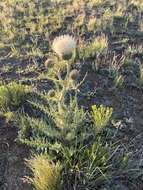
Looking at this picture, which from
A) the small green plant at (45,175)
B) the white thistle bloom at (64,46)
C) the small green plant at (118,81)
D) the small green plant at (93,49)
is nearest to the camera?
the small green plant at (45,175)

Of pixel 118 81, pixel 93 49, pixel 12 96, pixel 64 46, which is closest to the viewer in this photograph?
pixel 64 46

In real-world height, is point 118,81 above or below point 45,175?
above

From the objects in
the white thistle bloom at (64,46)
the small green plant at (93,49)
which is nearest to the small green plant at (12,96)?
the white thistle bloom at (64,46)

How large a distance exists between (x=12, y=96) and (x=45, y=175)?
153 cm

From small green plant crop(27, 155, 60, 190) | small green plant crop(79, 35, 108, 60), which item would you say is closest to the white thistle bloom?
small green plant crop(27, 155, 60, 190)

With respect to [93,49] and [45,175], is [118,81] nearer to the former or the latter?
[93,49]

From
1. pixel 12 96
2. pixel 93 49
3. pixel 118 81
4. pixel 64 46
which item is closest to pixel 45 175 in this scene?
pixel 64 46

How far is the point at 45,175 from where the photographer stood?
361cm

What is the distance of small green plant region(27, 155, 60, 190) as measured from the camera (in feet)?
11.8

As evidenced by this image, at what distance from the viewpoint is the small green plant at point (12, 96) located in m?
4.80

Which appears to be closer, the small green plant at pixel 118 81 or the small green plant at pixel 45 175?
the small green plant at pixel 45 175

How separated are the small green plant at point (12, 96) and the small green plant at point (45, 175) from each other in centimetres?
130

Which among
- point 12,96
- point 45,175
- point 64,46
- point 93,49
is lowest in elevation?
point 45,175

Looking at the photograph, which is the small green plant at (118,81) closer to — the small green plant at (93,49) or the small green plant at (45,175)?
the small green plant at (93,49)
